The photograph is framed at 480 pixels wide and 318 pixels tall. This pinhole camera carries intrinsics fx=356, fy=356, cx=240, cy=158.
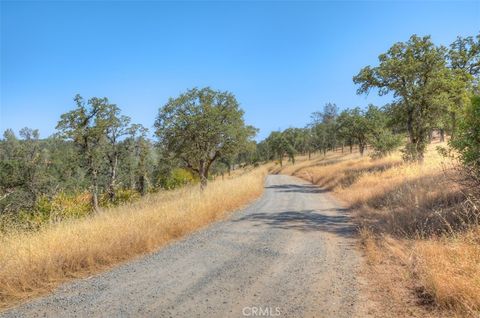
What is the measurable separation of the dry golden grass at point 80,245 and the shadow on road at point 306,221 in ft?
8.37

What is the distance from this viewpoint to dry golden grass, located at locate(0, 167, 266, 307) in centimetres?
597

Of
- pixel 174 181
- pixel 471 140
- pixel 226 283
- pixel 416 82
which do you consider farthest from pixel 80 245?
pixel 174 181

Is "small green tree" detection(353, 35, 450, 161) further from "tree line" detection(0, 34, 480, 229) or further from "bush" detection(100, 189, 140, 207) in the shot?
"bush" detection(100, 189, 140, 207)

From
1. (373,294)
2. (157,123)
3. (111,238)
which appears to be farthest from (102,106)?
(373,294)

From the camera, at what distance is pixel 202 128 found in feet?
84.7

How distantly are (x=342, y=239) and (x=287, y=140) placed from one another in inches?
2779

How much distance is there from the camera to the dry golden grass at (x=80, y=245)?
235 inches

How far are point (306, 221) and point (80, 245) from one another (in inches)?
288

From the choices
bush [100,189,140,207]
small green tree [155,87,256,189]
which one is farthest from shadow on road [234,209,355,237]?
small green tree [155,87,256,189]

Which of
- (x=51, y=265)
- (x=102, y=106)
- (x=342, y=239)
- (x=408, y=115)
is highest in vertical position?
(x=102, y=106)

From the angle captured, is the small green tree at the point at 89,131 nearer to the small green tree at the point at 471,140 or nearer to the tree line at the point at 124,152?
the tree line at the point at 124,152

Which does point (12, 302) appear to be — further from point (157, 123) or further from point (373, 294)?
point (157, 123)

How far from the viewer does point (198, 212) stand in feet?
40.3

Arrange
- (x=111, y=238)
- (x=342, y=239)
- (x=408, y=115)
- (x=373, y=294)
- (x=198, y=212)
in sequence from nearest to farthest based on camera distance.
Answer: (x=373, y=294)
(x=111, y=238)
(x=342, y=239)
(x=198, y=212)
(x=408, y=115)
